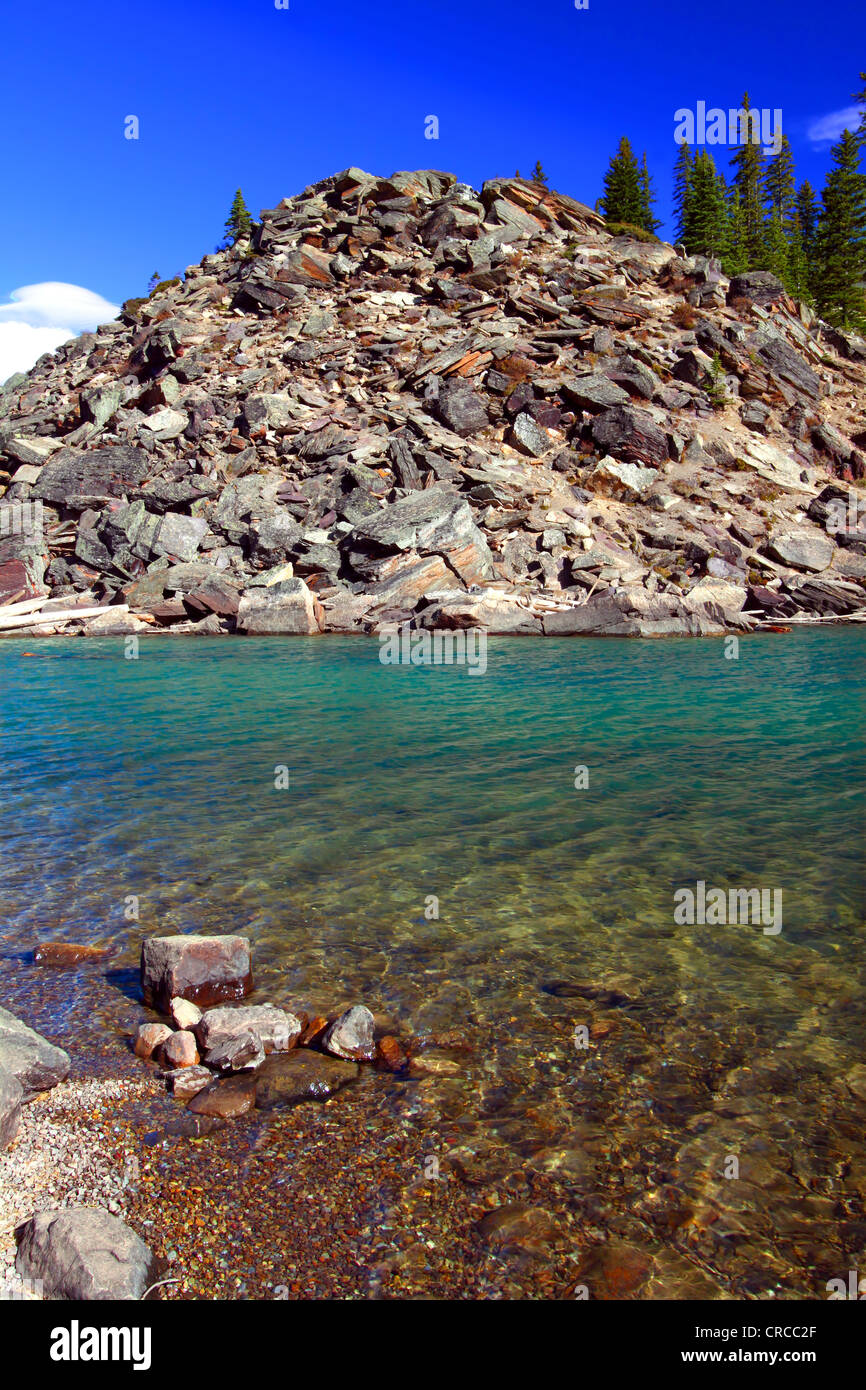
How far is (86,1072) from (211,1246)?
6.09ft

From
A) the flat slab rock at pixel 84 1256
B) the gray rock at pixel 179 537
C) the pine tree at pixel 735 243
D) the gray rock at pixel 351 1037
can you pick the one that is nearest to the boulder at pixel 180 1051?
the gray rock at pixel 351 1037

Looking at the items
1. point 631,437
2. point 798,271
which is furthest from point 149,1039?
point 798,271

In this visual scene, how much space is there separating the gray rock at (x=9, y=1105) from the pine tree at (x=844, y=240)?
80.8 metres

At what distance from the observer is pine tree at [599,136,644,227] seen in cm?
7312

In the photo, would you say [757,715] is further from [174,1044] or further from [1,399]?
[1,399]

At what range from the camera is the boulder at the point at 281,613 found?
33219 mm

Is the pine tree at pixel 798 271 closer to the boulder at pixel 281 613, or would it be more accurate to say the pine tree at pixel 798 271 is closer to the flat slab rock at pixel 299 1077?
the boulder at pixel 281 613

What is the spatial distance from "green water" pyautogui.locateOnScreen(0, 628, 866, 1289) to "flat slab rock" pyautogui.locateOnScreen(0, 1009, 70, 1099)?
1.53 m

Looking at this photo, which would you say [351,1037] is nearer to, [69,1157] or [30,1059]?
[69,1157]

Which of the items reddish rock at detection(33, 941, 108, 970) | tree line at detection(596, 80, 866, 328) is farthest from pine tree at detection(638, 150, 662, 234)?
reddish rock at detection(33, 941, 108, 970)

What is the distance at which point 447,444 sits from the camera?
41969mm

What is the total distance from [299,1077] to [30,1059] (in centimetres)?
171

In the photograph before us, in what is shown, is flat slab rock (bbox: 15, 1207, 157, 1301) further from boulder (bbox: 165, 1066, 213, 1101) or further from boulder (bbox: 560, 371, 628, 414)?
boulder (bbox: 560, 371, 628, 414)

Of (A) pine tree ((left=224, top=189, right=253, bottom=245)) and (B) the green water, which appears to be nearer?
(B) the green water
